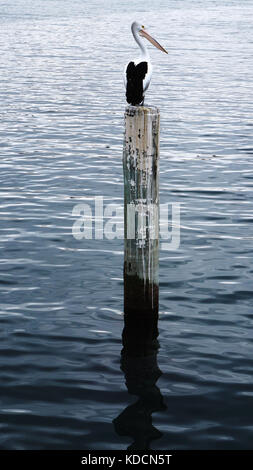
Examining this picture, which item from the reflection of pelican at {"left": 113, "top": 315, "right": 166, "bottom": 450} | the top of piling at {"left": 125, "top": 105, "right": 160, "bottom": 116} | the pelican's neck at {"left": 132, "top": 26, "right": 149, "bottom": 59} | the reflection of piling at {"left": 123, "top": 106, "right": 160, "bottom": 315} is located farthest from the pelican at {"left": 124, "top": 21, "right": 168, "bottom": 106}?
the reflection of pelican at {"left": 113, "top": 315, "right": 166, "bottom": 450}

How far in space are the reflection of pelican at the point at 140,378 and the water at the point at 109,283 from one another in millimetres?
28

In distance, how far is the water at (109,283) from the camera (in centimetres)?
712

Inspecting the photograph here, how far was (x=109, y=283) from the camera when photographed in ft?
34.3

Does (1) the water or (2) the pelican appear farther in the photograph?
(2) the pelican

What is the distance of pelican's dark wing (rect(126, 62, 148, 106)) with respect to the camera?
11.6 meters

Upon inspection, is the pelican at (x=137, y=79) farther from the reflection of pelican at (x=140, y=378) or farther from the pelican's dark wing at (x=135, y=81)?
the reflection of pelican at (x=140, y=378)

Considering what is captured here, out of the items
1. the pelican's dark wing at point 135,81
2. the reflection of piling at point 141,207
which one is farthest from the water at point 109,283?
the pelican's dark wing at point 135,81

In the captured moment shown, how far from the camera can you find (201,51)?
44.2 m

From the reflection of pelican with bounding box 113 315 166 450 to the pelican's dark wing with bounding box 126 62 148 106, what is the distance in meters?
4.28

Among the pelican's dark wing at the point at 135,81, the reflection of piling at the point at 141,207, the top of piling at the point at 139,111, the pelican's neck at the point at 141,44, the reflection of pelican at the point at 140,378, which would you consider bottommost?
the reflection of pelican at the point at 140,378

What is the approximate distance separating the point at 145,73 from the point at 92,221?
288 centimetres

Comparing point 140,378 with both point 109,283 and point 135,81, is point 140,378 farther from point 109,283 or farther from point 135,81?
point 135,81

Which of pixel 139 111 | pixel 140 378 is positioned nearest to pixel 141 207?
pixel 139 111

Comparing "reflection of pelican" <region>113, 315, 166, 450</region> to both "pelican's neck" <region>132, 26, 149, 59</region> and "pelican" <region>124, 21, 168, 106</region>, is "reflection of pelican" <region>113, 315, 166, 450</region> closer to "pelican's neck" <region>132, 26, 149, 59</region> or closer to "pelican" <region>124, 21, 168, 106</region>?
"pelican" <region>124, 21, 168, 106</region>
